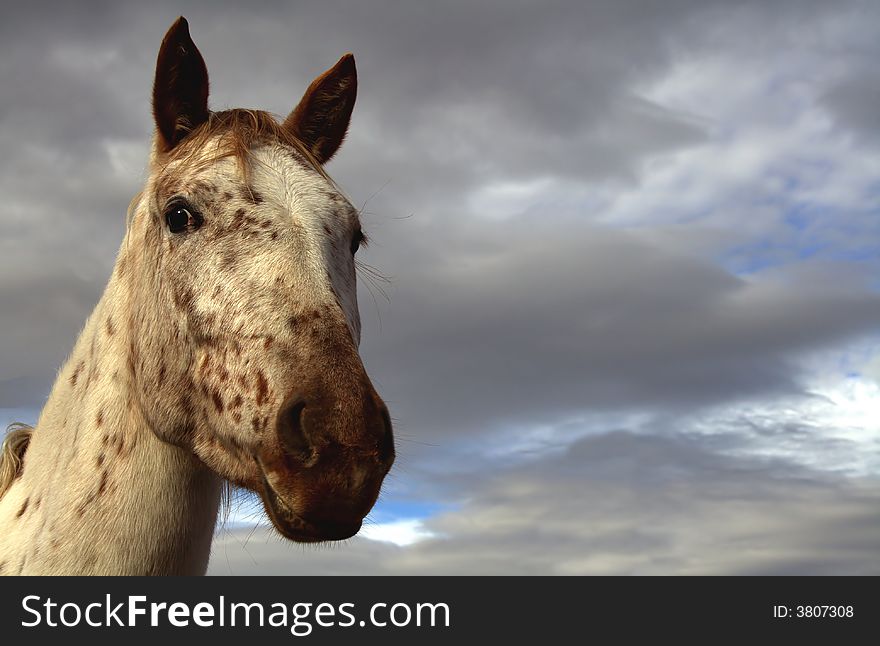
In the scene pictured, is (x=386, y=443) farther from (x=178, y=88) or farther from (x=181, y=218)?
(x=178, y=88)

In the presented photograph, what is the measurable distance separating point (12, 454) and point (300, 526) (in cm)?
314

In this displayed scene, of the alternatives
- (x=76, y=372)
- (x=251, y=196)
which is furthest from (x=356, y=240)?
(x=76, y=372)

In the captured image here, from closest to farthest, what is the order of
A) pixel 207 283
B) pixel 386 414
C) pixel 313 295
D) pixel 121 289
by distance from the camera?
pixel 386 414, pixel 313 295, pixel 207 283, pixel 121 289

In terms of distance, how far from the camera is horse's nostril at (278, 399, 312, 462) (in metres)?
3.43

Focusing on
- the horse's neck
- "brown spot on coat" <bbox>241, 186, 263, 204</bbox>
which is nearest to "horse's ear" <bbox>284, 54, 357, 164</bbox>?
"brown spot on coat" <bbox>241, 186, 263, 204</bbox>

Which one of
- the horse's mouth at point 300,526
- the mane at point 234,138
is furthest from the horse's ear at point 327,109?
the horse's mouth at point 300,526

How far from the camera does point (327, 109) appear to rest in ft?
18.7

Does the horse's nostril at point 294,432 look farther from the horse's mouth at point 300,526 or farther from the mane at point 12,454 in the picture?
the mane at point 12,454

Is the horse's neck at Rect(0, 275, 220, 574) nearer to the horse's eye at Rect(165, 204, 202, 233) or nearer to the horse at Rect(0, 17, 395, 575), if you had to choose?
the horse at Rect(0, 17, 395, 575)

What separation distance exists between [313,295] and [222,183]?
0.98 meters

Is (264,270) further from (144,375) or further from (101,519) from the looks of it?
(101,519)

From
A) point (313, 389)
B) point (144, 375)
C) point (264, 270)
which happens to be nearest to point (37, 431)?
point (144, 375)

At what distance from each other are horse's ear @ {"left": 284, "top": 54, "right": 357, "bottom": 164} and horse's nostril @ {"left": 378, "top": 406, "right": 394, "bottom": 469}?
2685 millimetres

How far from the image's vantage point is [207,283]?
13.9 feet
